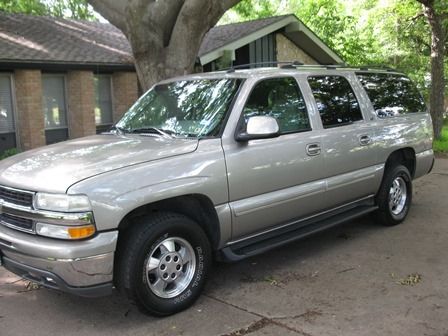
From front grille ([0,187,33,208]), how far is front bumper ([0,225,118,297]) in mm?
248

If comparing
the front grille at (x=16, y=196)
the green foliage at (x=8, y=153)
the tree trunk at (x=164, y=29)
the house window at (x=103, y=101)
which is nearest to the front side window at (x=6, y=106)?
the green foliage at (x=8, y=153)

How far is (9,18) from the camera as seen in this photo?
603 inches

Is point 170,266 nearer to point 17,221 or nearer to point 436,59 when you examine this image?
point 17,221

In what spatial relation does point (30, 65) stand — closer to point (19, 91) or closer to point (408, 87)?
point (19, 91)

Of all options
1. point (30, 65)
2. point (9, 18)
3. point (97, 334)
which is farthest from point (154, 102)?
point (9, 18)

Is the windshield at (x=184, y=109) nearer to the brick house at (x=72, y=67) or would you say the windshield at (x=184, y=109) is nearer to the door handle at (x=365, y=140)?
the door handle at (x=365, y=140)

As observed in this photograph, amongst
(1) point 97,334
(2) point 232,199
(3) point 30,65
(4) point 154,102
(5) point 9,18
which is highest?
(5) point 9,18

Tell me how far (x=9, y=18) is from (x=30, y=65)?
3.95 meters

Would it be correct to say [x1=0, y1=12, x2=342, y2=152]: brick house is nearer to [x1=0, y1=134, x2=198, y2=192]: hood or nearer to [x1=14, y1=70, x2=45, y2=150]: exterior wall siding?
[x1=14, y1=70, x2=45, y2=150]: exterior wall siding

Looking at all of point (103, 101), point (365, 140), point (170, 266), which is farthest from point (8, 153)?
point (170, 266)

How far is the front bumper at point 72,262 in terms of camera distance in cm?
363

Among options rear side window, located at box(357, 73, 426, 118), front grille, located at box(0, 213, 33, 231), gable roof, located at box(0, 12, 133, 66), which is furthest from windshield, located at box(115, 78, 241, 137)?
gable roof, located at box(0, 12, 133, 66)

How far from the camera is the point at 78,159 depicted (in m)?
4.11

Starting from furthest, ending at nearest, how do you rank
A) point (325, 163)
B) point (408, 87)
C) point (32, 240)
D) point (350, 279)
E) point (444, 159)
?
1. point (444, 159)
2. point (408, 87)
3. point (325, 163)
4. point (350, 279)
5. point (32, 240)
